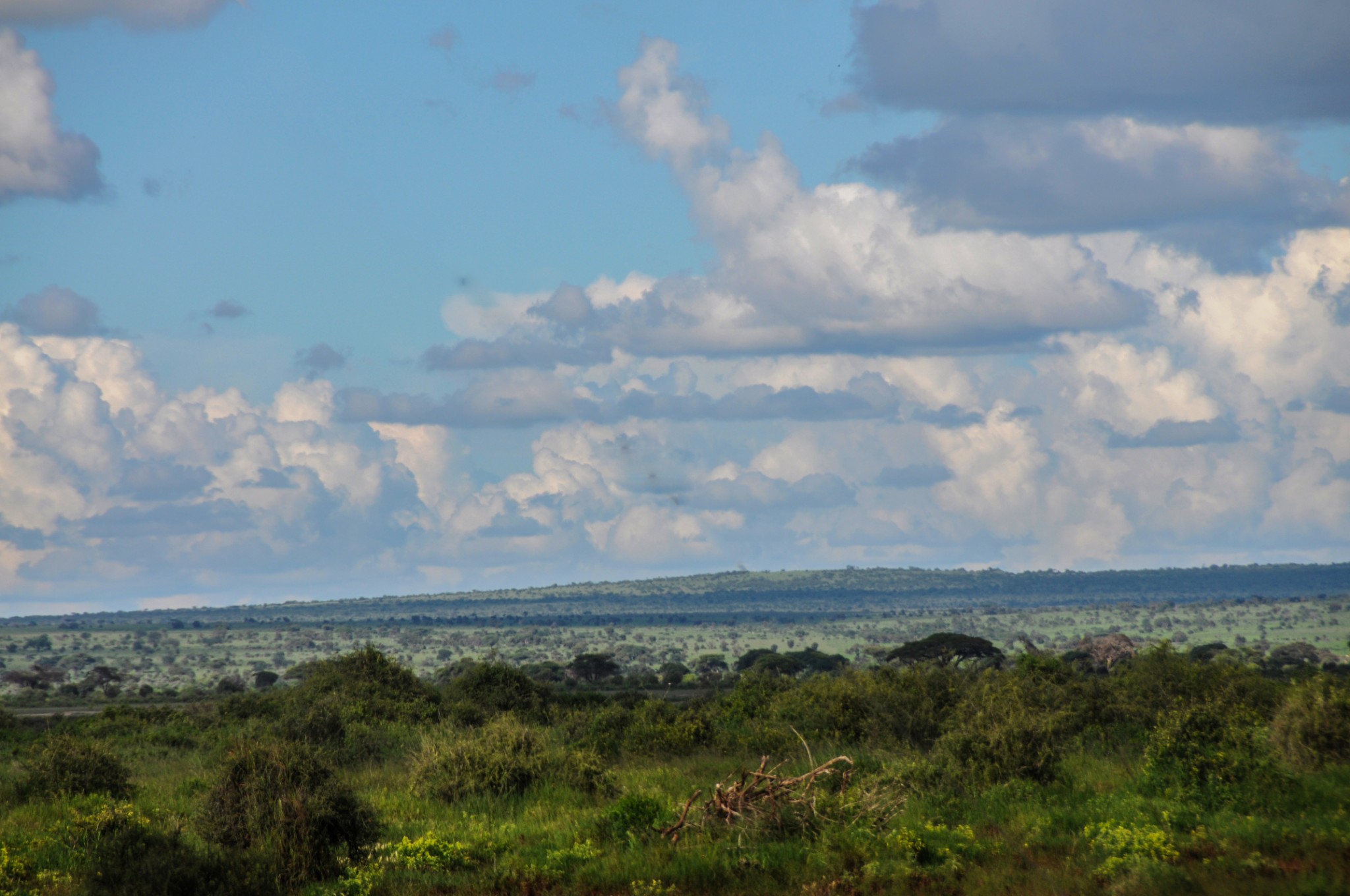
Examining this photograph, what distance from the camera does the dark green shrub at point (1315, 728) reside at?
19.9m

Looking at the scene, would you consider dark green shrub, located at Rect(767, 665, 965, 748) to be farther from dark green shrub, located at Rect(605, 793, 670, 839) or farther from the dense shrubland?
dark green shrub, located at Rect(605, 793, 670, 839)

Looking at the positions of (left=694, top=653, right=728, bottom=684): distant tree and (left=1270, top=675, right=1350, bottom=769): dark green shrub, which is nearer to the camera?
(left=1270, top=675, right=1350, bottom=769): dark green shrub

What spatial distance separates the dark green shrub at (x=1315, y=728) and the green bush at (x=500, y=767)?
38.4 feet

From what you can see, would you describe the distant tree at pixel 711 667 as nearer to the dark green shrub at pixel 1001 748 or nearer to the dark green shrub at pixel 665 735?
the dark green shrub at pixel 665 735

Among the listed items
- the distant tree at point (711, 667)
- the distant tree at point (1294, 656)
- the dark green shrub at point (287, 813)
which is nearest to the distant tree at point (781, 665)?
the distant tree at point (711, 667)

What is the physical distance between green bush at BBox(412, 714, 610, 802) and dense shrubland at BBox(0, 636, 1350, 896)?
0.18 feet

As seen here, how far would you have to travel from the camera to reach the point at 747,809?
18.7 metres

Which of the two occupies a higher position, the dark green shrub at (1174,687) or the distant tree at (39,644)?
the dark green shrub at (1174,687)

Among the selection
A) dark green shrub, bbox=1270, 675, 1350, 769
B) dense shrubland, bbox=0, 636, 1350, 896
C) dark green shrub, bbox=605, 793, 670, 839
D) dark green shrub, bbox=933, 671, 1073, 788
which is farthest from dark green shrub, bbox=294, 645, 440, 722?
dark green shrub, bbox=1270, 675, 1350, 769

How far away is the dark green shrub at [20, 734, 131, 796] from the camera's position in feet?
78.2

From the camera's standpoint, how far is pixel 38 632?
194 metres

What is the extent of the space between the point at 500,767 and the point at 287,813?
6126 millimetres

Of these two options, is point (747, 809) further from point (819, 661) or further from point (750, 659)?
point (750, 659)

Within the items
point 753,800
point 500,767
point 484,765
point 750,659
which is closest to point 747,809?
point 753,800
